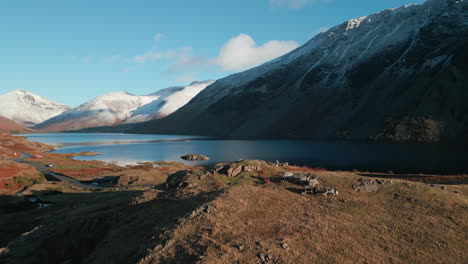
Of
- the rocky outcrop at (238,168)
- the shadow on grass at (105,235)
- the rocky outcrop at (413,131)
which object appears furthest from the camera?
the rocky outcrop at (413,131)

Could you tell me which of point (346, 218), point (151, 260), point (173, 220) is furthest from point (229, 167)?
point (151, 260)

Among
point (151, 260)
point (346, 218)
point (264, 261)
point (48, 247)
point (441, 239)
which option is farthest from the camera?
point (48, 247)

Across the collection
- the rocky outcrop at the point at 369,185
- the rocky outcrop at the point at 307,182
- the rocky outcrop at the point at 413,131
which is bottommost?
the rocky outcrop at the point at 413,131

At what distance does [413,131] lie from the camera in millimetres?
145125

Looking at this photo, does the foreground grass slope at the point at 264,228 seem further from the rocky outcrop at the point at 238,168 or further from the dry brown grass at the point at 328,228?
the rocky outcrop at the point at 238,168

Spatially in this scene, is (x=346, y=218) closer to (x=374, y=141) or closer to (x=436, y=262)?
(x=436, y=262)

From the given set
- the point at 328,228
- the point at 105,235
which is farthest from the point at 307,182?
the point at 105,235

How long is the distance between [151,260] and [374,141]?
165029 millimetres

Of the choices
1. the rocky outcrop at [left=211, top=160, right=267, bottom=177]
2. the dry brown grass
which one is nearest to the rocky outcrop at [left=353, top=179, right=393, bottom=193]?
the dry brown grass

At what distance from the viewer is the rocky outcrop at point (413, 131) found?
137 m

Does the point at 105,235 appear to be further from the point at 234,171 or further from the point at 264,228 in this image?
the point at 234,171

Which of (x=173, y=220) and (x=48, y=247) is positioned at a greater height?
(x=173, y=220)

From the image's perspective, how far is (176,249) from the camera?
47.6 feet

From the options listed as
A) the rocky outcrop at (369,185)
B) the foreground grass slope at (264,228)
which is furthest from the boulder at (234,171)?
the rocky outcrop at (369,185)
